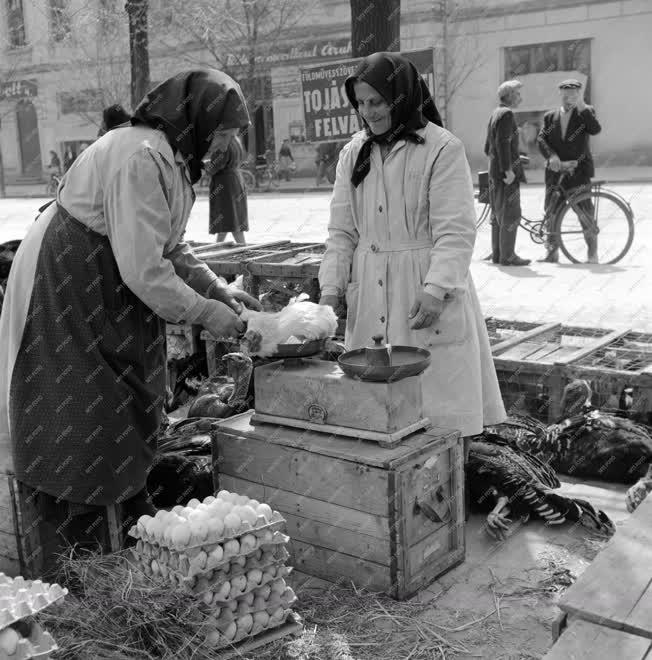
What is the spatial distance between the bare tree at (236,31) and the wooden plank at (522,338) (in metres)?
20.0

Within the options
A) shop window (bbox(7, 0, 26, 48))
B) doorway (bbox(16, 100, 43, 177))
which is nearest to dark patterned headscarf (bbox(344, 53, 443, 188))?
shop window (bbox(7, 0, 26, 48))

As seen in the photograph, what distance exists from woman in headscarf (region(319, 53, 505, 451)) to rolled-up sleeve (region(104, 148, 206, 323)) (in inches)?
36.6

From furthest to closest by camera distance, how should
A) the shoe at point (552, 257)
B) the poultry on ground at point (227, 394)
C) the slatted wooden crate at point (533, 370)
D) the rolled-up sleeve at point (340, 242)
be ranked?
the shoe at point (552, 257)
the slatted wooden crate at point (533, 370)
the poultry on ground at point (227, 394)
the rolled-up sleeve at point (340, 242)

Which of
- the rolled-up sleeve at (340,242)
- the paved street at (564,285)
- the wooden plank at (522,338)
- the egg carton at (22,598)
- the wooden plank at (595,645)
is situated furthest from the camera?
the paved street at (564,285)

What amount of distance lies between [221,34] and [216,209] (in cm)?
1782

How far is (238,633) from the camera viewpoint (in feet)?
8.93

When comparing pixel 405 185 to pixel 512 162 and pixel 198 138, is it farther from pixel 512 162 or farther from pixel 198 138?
pixel 512 162

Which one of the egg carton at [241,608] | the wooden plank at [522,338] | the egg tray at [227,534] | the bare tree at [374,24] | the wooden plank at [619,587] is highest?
the bare tree at [374,24]

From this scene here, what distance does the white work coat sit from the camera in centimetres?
348

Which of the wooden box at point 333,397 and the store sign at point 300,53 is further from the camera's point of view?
the store sign at point 300,53

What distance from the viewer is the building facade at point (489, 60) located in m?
23.8

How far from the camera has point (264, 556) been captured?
2826 mm

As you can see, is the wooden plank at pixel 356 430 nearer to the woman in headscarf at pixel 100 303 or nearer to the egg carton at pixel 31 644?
the woman in headscarf at pixel 100 303

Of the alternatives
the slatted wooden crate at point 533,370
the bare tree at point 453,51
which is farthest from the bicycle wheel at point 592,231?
the bare tree at point 453,51
